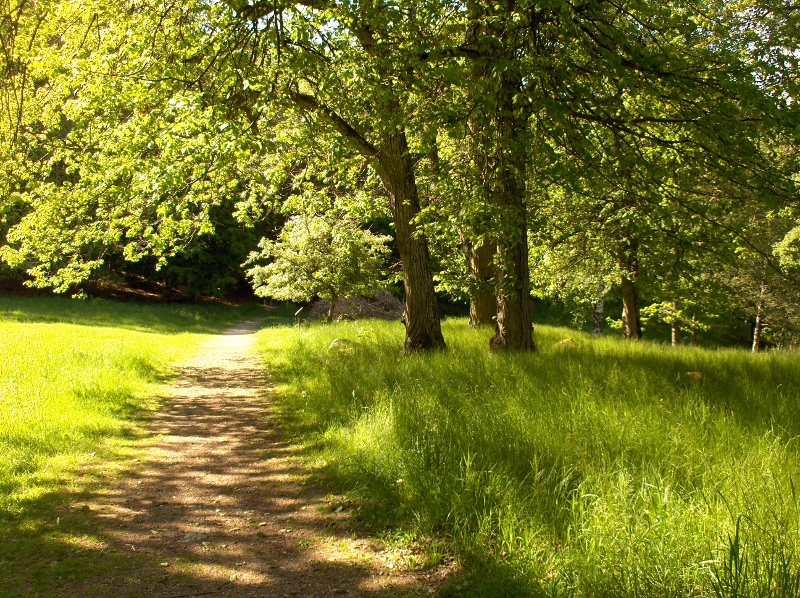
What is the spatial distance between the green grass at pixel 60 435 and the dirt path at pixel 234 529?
11.7 inches

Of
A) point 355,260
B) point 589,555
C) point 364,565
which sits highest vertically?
point 355,260

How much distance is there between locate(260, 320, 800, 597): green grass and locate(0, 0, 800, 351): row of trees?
2.05 meters

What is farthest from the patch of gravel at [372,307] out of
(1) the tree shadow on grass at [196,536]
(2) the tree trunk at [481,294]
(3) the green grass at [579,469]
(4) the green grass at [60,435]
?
(1) the tree shadow on grass at [196,536]

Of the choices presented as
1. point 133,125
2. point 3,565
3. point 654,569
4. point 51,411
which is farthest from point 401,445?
point 133,125

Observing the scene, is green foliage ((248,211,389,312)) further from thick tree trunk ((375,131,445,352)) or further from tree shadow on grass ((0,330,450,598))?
tree shadow on grass ((0,330,450,598))

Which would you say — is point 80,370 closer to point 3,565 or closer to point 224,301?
point 3,565

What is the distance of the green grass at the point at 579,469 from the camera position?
3.14 metres

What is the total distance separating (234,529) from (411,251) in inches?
248

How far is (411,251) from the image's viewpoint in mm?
10312

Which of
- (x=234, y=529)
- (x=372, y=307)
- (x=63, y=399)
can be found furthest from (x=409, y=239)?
(x=372, y=307)

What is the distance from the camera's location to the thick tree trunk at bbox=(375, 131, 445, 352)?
991 cm

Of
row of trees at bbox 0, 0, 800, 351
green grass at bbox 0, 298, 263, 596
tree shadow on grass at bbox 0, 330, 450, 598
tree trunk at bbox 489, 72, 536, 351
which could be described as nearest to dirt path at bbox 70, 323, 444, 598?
tree shadow on grass at bbox 0, 330, 450, 598

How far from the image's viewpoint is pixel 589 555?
329cm

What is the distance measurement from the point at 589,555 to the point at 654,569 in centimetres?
36
